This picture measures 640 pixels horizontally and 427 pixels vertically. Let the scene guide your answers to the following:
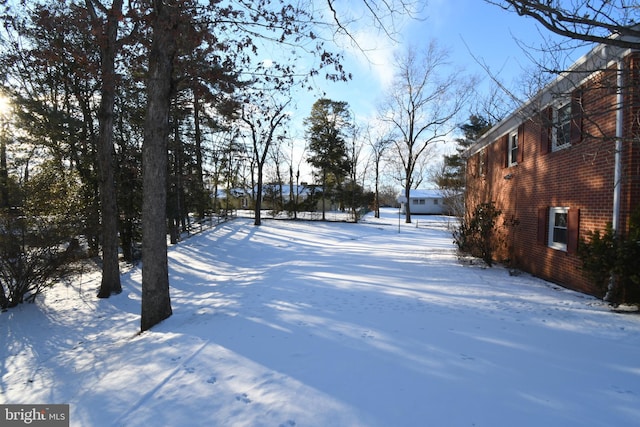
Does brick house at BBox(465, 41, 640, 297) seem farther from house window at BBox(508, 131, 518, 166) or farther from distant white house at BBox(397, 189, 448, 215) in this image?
distant white house at BBox(397, 189, 448, 215)

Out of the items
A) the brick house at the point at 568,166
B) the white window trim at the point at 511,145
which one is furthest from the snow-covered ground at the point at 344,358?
the white window trim at the point at 511,145

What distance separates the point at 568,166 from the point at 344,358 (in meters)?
7.04

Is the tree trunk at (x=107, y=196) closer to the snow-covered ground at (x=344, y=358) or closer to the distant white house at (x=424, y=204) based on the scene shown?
the snow-covered ground at (x=344, y=358)

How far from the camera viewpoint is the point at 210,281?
10281mm

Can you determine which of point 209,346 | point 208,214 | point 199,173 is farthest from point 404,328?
point 208,214

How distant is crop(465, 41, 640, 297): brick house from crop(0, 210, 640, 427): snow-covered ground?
1.53 m

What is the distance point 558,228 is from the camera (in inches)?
324

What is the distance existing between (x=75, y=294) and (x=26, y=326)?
2.56 metres

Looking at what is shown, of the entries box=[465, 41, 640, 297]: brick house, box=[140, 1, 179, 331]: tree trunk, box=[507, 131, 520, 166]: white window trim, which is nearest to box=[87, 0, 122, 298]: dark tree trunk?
box=[140, 1, 179, 331]: tree trunk

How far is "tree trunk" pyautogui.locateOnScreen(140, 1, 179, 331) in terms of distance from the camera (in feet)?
19.2

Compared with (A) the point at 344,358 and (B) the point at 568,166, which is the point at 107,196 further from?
(B) the point at 568,166

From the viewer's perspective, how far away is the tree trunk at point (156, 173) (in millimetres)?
5859
